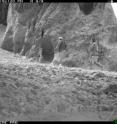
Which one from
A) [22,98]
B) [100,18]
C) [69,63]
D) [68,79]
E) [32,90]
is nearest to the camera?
[22,98]

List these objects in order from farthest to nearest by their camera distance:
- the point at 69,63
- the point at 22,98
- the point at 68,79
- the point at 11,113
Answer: the point at 69,63 < the point at 68,79 < the point at 22,98 < the point at 11,113

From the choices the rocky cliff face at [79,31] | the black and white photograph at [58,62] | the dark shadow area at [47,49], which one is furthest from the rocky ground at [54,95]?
the dark shadow area at [47,49]

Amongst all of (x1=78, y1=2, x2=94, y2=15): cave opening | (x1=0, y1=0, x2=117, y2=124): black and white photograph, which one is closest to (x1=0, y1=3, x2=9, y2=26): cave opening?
(x1=0, y1=0, x2=117, y2=124): black and white photograph

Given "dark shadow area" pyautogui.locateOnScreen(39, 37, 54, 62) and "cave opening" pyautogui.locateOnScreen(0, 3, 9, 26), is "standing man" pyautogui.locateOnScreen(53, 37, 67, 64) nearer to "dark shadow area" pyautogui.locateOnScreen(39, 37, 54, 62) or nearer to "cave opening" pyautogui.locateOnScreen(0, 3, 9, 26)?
"dark shadow area" pyautogui.locateOnScreen(39, 37, 54, 62)

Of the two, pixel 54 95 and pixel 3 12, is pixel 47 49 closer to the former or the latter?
pixel 54 95

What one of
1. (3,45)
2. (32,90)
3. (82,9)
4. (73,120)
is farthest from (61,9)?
→ (73,120)

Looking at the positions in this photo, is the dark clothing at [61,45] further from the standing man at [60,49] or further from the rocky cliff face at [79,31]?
the rocky cliff face at [79,31]

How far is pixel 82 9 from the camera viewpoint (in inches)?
702

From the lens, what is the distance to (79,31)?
17.1m

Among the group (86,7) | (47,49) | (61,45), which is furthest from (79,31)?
(47,49)

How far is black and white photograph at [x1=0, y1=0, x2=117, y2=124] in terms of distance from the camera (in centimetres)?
998

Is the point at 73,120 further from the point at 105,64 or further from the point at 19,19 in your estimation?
the point at 19,19

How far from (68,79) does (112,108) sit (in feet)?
8.63

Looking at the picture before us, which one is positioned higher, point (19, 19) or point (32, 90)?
point (19, 19)
